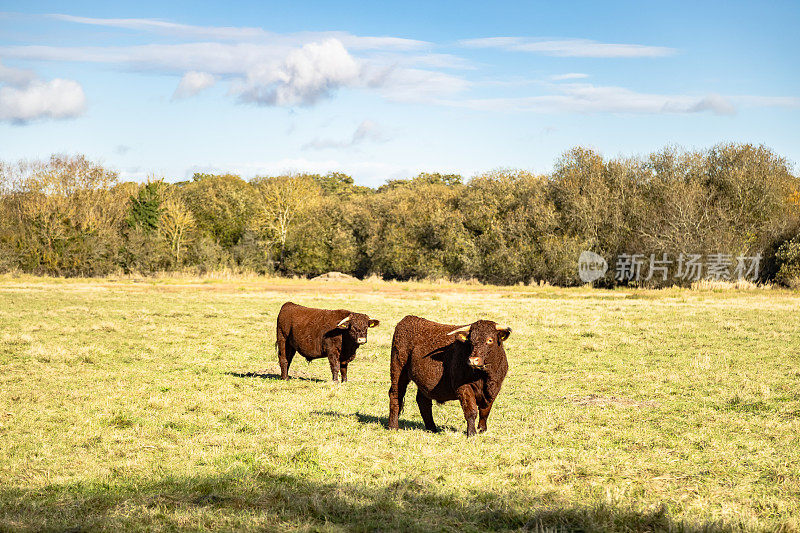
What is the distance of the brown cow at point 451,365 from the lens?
9461 millimetres

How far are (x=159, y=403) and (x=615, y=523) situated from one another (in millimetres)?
8629

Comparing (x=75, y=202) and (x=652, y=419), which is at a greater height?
(x=75, y=202)

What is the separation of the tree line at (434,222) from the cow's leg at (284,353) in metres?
40.6

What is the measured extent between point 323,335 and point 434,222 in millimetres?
48391

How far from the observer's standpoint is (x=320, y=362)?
18906 mm

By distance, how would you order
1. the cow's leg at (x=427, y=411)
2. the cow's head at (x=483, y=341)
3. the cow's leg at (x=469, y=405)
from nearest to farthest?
the cow's head at (x=483, y=341)
the cow's leg at (x=469, y=405)
the cow's leg at (x=427, y=411)

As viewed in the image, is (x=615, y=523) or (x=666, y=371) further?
(x=666, y=371)

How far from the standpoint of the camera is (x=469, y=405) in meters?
9.76

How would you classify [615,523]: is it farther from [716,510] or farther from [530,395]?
[530,395]

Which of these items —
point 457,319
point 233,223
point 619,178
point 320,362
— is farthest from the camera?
point 233,223

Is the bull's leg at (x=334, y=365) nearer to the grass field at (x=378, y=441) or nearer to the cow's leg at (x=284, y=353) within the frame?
the grass field at (x=378, y=441)

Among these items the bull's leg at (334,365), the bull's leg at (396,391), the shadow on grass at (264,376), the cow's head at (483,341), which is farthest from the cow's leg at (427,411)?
the shadow on grass at (264,376)

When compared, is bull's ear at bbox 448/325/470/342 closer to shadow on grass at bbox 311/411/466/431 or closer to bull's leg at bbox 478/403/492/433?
bull's leg at bbox 478/403/492/433

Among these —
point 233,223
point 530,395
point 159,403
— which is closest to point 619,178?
point 233,223
